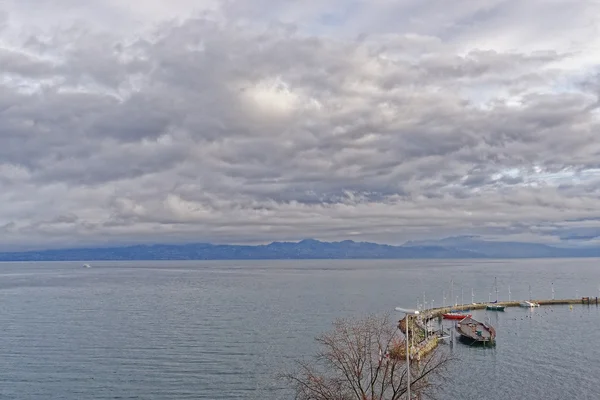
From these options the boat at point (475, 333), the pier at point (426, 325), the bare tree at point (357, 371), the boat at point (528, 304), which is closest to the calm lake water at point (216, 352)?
the boat at point (475, 333)

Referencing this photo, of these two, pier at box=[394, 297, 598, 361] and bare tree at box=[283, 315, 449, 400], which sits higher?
bare tree at box=[283, 315, 449, 400]

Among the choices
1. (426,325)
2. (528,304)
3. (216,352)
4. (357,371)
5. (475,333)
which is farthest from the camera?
(528,304)

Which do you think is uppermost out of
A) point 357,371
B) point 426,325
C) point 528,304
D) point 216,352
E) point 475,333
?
point 357,371

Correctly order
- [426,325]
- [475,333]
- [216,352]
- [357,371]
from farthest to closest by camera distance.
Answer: [426,325] → [475,333] → [216,352] → [357,371]

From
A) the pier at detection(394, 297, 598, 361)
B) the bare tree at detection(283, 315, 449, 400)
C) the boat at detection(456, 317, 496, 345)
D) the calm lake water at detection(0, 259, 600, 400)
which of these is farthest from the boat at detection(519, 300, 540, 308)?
the bare tree at detection(283, 315, 449, 400)

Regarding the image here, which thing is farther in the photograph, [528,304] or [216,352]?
[528,304]

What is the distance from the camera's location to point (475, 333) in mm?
109188

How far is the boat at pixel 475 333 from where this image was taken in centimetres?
10644

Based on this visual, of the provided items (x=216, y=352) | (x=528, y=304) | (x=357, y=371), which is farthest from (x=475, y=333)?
(x=528, y=304)

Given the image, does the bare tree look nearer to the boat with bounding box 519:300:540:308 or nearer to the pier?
the pier

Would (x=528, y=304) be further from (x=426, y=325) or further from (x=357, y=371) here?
(x=357, y=371)

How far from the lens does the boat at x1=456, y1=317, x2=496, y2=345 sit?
349 feet

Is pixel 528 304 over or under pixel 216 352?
under

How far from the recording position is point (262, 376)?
75.6m
